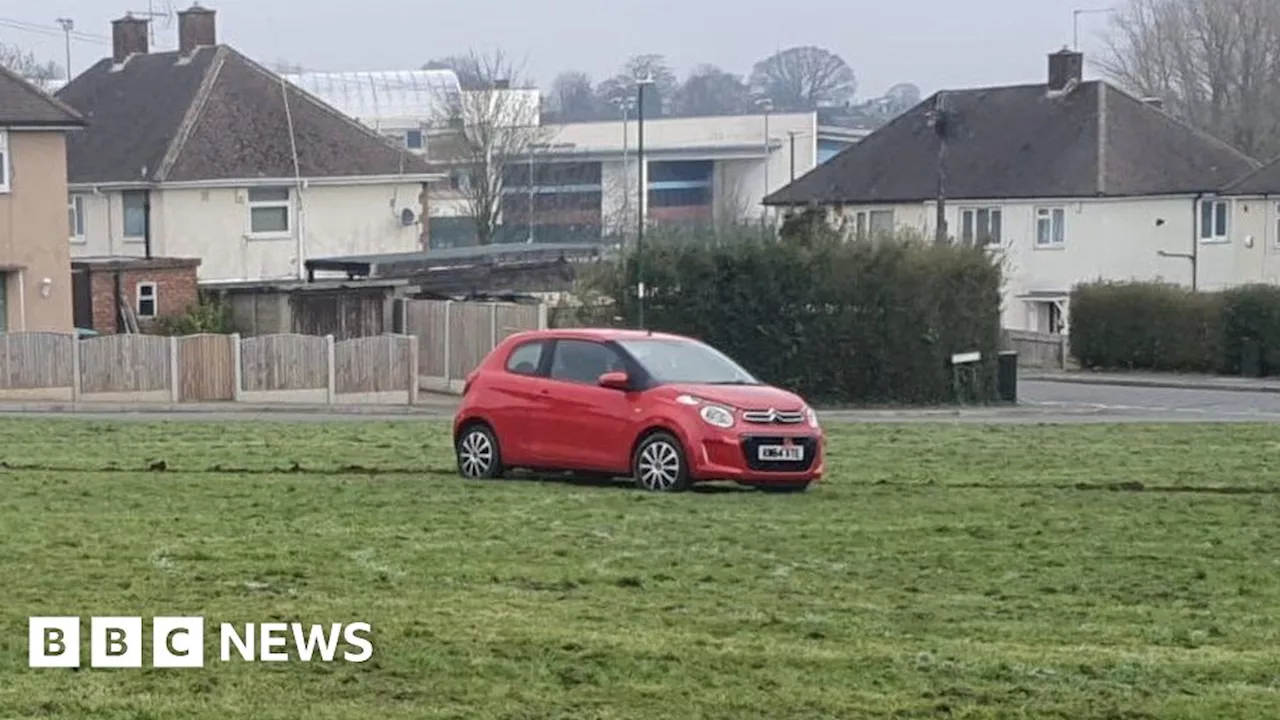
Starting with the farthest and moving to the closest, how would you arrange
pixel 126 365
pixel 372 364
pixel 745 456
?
pixel 372 364 → pixel 126 365 → pixel 745 456

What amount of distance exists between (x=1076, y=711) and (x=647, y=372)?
11217 millimetres

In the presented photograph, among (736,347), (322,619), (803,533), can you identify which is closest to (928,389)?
(736,347)

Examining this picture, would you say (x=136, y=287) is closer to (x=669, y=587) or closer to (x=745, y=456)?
(x=745, y=456)

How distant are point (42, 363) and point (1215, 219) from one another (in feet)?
128

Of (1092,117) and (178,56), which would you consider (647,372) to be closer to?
(178,56)

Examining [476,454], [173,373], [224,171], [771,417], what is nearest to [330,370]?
[173,373]

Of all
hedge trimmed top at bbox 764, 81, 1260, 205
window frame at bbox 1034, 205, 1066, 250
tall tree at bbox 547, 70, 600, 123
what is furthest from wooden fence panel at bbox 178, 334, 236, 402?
tall tree at bbox 547, 70, 600, 123

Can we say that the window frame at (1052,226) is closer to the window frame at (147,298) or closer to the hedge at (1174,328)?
the hedge at (1174,328)

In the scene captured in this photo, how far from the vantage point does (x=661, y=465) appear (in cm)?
1961

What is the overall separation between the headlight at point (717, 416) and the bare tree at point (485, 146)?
194ft

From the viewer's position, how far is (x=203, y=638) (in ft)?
33.2

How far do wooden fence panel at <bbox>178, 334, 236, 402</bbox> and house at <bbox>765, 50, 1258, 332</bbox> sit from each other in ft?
89.8

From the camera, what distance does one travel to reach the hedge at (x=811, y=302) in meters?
44.4

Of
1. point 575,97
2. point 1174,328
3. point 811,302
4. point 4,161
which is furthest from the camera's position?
point 575,97
